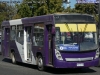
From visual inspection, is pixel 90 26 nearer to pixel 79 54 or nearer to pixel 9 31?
pixel 79 54

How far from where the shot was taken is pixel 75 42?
45.9 feet

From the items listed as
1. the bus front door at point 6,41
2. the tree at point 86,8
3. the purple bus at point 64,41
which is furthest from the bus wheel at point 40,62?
the tree at point 86,8

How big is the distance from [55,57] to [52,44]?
688 millimetres

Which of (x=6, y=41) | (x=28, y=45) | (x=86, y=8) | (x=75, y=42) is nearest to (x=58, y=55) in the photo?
(x=75, y=42)

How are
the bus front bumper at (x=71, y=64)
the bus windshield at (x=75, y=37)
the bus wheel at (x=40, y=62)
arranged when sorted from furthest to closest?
the bus wheel at (x=40, y=62), the bus windshield at (x=75, y=37), the bus front bumper at (x=71, y=64)

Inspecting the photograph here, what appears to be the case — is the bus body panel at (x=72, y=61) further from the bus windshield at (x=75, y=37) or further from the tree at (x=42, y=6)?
the tree at (x=42, y=6)

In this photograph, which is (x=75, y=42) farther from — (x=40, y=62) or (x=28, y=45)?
(x=28, y=45)

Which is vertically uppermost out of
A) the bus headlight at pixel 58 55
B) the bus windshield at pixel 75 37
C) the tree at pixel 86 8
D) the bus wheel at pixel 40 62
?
the tree at pixel 86 8

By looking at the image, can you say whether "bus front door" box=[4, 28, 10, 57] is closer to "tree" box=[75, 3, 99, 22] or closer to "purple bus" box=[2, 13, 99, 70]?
"purple bus" box=[2, 13, 99, 70]

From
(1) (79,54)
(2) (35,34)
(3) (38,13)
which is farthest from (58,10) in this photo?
(1) (79,54)

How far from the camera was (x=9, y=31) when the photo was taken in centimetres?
2020

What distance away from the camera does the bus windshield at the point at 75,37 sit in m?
13.9

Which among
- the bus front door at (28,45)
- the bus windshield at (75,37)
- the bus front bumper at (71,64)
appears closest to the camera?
the bus front bumper at (71,64)

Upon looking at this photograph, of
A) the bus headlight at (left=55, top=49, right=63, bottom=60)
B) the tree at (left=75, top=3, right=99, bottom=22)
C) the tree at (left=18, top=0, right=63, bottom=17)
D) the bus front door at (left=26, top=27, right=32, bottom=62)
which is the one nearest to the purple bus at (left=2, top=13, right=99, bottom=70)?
the bus headlight at (left=55, top=49, right=63, bottom=60)
